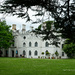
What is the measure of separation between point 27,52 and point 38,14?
41.9 m

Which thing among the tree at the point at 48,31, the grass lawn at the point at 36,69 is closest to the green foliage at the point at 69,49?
the grass lawn at the point at 36,69

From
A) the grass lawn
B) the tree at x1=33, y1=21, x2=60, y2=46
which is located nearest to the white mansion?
the grass lawn

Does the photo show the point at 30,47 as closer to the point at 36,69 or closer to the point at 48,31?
the point at 36,69

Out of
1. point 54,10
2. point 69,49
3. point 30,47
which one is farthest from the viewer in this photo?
point 30,47

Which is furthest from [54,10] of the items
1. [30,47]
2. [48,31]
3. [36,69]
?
[30,47]

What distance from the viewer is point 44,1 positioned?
8.65m

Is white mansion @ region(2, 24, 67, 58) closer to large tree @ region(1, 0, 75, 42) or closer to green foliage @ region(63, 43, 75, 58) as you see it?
green foliage @ region(63, 43, 75, 58)

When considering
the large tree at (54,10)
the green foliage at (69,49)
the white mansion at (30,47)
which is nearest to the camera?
the large tree at (54,10)

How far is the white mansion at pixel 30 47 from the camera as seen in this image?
47406mm

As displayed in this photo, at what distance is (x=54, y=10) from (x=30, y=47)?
41.7 metres

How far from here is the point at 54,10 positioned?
357 inches

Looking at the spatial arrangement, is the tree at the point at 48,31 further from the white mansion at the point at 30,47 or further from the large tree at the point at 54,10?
the white mansion at the point at 30,47

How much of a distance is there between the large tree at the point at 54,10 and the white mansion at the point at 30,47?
3723 centimetres

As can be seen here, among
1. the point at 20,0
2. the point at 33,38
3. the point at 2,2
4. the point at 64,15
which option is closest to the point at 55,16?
the point at 64,15
